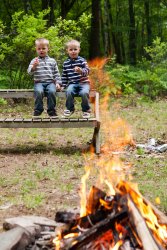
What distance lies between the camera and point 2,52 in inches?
531

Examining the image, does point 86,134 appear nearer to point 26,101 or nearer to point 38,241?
point 26,101

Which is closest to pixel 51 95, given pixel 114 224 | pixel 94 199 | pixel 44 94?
pixel 44 94

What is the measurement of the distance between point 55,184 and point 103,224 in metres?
2.80

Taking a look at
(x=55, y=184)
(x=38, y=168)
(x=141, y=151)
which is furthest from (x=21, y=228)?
(x=141, y=151)

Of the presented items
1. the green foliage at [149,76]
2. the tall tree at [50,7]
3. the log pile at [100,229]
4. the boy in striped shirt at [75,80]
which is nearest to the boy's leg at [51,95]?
the boy in striped shirt at [75,80]

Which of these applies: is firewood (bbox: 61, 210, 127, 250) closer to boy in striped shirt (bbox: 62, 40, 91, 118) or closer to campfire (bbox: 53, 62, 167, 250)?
campfire (bbox: 53, 62, 167, 250)

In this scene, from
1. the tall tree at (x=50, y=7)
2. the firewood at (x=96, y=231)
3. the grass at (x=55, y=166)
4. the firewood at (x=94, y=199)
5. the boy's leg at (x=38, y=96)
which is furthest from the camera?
the tall tree at (x=50, y=7)

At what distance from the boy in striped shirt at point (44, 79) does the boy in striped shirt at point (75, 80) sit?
22 centimetres

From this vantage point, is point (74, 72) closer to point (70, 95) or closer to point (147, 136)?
point (70, 95)

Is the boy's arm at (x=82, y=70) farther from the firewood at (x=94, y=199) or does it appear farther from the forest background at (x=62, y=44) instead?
the firewood at (x=94, y=199)

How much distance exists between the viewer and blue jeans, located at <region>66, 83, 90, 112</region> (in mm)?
8781

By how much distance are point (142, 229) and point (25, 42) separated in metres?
9.83

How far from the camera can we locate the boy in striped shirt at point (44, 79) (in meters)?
8.90

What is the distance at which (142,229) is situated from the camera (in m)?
3.90
